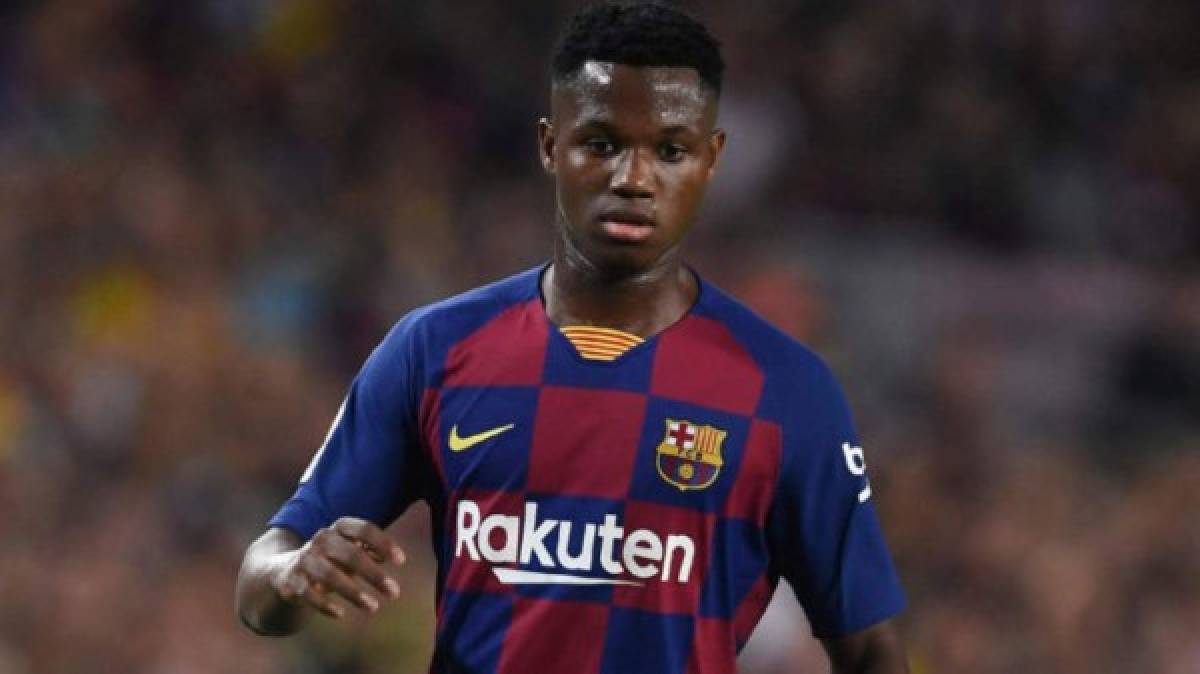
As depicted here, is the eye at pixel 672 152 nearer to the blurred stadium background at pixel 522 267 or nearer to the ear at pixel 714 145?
the ear at pixel 714 145

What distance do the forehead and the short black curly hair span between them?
0.5 inches

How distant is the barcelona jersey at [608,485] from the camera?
11.6 feet

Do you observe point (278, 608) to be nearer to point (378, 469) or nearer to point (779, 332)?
point (378, 469)

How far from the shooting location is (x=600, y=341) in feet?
12.0

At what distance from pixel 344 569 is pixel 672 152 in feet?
2.79

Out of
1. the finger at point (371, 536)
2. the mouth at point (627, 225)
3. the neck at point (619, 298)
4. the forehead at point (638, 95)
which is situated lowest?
the finger at point (371, 536)

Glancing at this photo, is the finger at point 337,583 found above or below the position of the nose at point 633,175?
below

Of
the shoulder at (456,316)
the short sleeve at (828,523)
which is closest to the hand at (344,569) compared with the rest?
the shoulder at (456,316)

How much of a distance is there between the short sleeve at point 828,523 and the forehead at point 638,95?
478 mm

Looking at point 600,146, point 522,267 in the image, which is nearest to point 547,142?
point 600,146

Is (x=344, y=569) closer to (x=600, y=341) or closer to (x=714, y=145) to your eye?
(x=600, y=341)

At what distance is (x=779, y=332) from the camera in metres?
3.78

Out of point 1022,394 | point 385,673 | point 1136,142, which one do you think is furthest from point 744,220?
point 385,673

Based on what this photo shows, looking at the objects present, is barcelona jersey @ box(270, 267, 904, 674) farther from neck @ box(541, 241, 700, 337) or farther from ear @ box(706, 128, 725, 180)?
ear @ box(706, 128, 725, 180)
